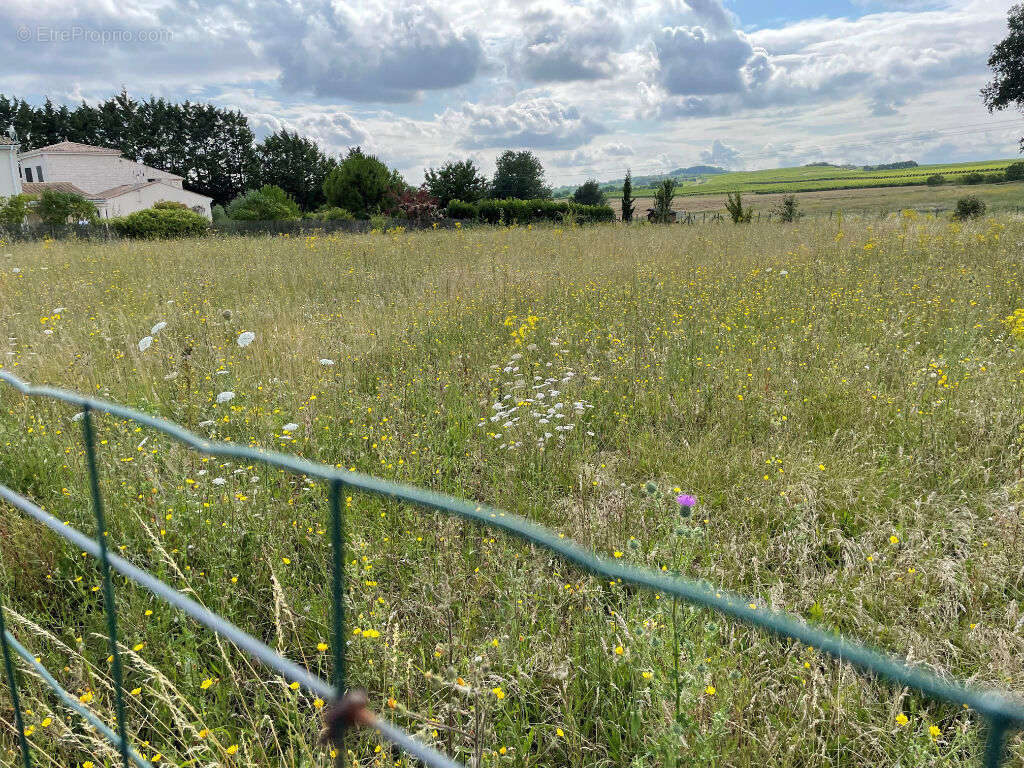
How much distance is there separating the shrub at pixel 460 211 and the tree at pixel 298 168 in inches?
1138

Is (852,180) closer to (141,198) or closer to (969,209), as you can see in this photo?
(969,209)

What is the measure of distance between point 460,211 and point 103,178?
3915 centimetres

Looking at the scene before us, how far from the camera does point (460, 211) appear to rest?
31.8m

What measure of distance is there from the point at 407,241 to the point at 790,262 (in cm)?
840

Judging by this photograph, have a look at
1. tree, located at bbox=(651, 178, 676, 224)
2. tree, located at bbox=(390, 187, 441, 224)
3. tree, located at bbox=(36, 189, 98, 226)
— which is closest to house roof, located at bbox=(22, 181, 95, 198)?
tree, located at bbox=(36, 189, 98, 226)

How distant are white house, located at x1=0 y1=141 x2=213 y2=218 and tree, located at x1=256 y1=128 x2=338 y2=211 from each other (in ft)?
25.0

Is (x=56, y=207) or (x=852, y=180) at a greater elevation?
(x=852, y=180)

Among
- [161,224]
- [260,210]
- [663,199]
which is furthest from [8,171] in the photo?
[663,199]

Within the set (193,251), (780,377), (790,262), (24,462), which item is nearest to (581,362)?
(780,377)

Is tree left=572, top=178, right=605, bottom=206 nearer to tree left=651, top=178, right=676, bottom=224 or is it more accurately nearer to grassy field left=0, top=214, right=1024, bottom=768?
tree left=651, top=178, right=676, bottom=224

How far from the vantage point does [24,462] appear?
3.42 meters

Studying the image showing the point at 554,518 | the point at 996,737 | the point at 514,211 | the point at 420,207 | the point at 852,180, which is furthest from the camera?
the point at 852,180

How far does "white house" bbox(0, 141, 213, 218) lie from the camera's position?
154ft

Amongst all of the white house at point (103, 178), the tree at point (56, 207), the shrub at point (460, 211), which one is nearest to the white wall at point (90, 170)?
the white house at point (103, 178)
